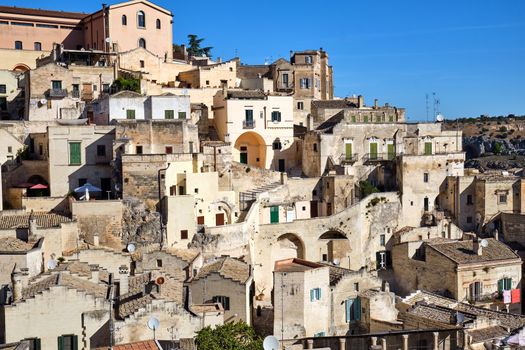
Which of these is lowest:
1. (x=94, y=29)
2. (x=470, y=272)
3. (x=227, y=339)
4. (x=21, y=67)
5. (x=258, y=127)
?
(x=470, y=272)

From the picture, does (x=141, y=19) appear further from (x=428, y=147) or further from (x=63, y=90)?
(x=428, y=147)

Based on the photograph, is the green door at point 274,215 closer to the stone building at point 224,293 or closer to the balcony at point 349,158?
the balcony at point 349,158

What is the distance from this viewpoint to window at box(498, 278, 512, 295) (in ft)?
130

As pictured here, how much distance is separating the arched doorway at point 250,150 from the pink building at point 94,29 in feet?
43.1

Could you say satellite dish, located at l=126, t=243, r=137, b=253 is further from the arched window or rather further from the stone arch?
the arched window

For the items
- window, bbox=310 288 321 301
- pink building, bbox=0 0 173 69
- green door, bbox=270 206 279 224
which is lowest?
window, bbox=310 288 321 301

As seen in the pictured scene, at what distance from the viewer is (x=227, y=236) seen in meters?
37.1

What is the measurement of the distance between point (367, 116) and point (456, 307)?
21998mm

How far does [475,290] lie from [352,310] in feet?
31.5

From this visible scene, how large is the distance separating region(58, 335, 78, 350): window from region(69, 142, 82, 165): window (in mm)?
16399

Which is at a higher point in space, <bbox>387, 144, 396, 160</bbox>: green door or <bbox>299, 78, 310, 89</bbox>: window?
<bbox>299, 78, 310, 89</bbox>: window

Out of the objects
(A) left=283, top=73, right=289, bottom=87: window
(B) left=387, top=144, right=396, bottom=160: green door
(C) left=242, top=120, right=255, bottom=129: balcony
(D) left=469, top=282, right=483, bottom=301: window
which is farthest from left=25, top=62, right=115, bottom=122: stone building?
(D) left=469, top=282, right=483, bottom=301: window

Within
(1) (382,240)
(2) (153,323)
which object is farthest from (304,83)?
(2) (153,323)

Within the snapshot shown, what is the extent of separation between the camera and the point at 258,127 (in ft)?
163
